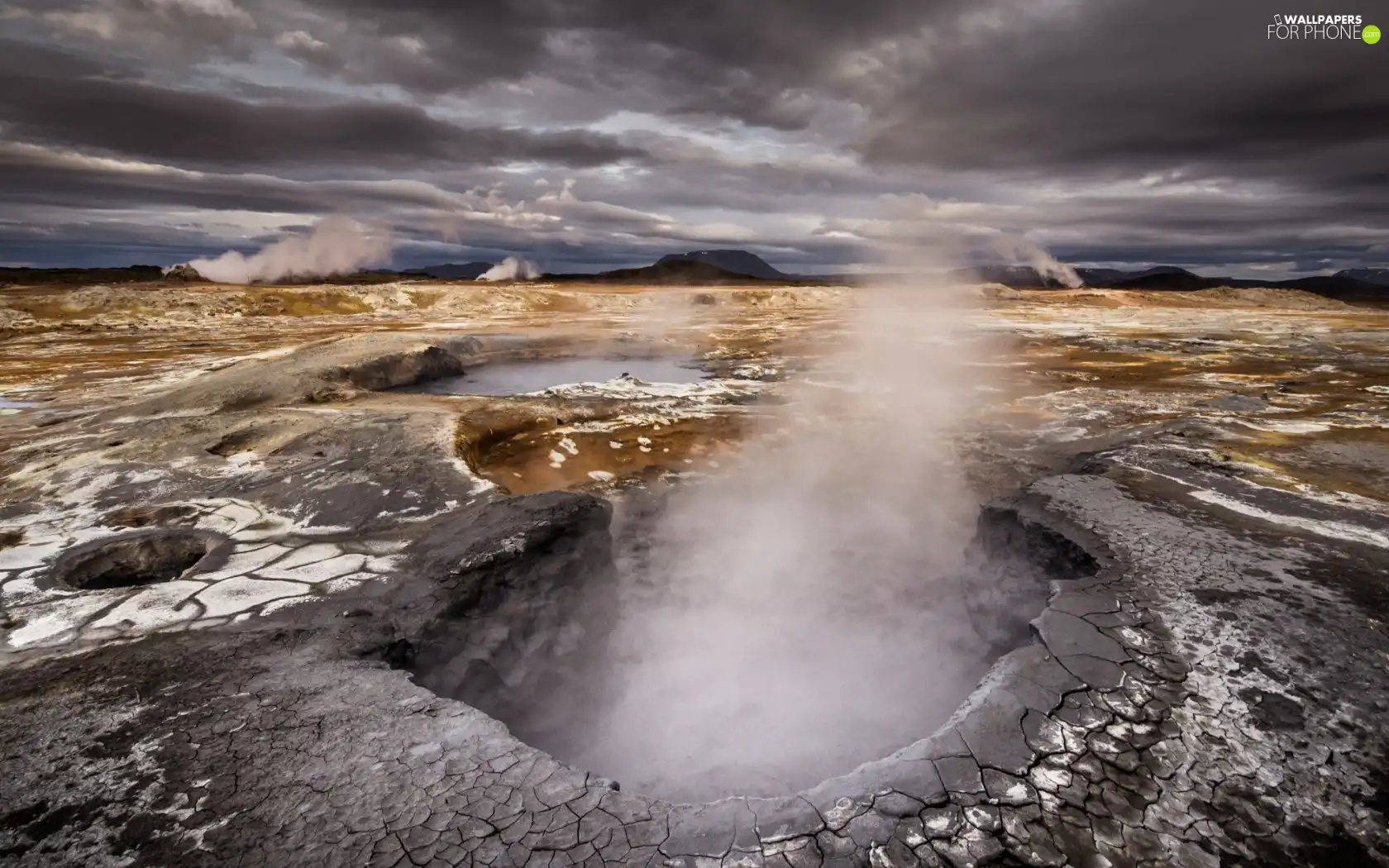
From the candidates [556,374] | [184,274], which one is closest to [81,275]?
[184,274]

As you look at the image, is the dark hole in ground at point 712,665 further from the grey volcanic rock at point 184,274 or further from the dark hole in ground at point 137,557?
the grey volcanic rock at point 184,274

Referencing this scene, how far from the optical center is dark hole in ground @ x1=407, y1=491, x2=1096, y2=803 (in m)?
3.96

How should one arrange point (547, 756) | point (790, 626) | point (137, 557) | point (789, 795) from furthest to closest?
point (790, 626), point (137, 557), point (547, 756), point (789, 795)

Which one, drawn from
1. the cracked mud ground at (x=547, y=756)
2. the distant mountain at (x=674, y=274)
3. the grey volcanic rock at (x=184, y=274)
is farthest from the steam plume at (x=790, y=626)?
the distant mountain at (x=674, y=274)

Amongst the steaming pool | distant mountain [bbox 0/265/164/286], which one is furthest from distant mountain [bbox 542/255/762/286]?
the steaming pool

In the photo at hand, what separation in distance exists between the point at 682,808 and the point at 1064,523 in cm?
363

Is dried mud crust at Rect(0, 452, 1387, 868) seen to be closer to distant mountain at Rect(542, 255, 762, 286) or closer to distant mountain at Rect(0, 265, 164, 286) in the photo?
distant mountain at Rect(0, 265, 164, 286)

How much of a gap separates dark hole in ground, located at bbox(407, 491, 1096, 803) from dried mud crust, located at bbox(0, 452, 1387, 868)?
0.88 m

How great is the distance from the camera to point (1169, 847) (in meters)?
2.12

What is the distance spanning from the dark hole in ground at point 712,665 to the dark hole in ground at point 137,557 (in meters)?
2.34

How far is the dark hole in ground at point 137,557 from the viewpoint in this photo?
4.53 meters

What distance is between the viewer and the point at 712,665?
496 cm

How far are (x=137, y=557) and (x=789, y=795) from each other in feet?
16.9

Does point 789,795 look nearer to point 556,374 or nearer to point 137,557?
point 137,557
